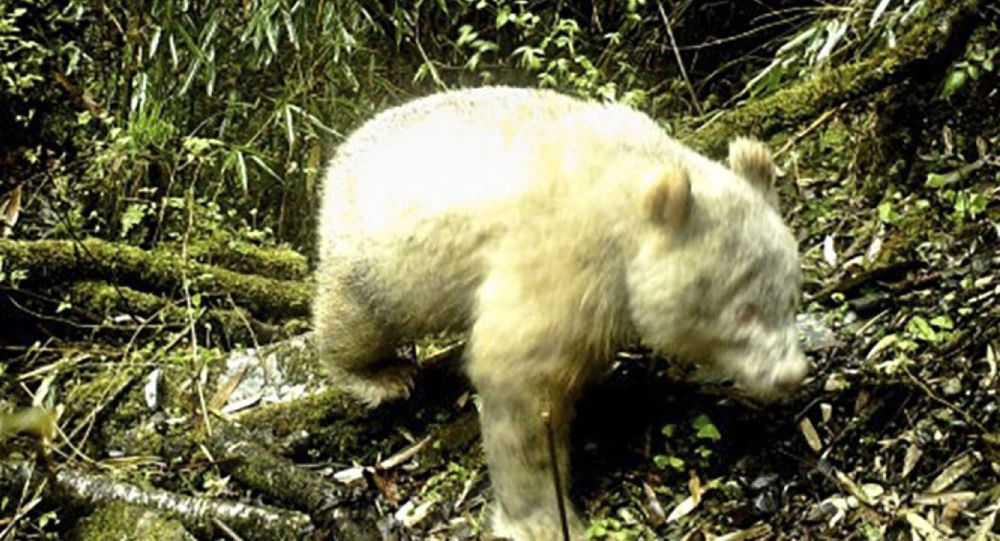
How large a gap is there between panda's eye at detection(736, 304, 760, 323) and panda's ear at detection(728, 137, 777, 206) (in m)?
0.51

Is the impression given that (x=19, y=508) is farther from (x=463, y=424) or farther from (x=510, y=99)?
(x=510, y=99)

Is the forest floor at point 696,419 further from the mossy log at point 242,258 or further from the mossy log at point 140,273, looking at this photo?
the mossy log at point 242,258

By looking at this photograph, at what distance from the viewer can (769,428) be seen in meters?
4.30

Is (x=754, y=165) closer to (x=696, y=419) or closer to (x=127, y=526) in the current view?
(x=696, y=419)

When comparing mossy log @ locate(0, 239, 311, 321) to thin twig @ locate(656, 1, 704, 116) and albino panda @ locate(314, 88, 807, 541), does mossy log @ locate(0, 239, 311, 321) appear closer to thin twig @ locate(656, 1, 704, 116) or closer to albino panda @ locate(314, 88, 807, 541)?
albino panda @ locate(314, 88, 807, 541)

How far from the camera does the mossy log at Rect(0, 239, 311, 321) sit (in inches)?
242

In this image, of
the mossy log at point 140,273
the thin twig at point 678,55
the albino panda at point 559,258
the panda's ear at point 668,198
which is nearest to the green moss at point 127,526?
the albino panda at point 559,258

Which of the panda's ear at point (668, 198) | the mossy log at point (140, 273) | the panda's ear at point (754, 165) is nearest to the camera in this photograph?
the panda's ear at point (668, 198)

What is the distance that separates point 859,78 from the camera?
204 inches

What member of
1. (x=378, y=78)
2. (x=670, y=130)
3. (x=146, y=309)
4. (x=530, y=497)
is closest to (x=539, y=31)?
(x=378, y=78)

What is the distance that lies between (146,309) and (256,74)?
75.9 inches

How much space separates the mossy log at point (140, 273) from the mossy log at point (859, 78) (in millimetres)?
2273

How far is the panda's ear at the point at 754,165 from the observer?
4215mm

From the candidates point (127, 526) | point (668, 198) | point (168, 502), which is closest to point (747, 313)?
point (668, 198)
